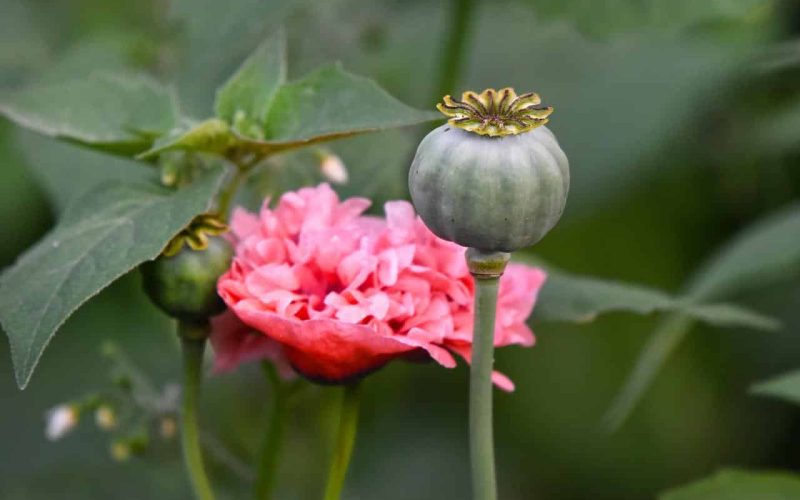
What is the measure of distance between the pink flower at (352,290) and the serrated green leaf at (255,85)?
106 mm

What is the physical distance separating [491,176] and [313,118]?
0.70 ft

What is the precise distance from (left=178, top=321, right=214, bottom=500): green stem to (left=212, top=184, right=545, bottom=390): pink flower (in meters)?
0.05

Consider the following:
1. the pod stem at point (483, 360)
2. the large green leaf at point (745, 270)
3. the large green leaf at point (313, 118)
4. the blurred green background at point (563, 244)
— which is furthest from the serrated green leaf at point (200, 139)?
the large green leaf at point (745, 270)

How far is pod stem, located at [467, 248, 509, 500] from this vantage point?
60 centimetres

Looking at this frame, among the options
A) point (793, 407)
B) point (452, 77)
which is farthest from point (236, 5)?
point (793, 407)

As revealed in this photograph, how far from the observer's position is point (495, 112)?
1.93 ft

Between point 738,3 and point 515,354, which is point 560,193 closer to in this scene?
point 738,3

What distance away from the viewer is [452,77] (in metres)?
1.14

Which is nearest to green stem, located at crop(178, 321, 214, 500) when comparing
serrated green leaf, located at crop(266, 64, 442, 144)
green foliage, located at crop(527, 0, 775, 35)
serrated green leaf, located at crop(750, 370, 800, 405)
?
serrated green leaf, located at crop(266, 64, 442, 144)

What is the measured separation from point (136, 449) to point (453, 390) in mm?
564

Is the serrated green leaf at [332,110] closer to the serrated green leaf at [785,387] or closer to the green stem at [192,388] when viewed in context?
the green stem at [192,388]

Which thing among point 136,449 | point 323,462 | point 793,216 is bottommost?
point 323,462

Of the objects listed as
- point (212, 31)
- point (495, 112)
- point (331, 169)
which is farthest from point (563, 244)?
point (495, 112)

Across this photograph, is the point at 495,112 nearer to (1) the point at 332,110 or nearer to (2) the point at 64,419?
(1) the point at 332,110
